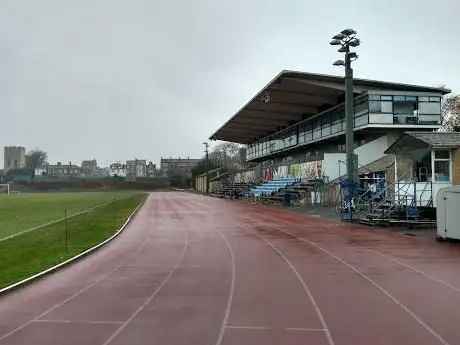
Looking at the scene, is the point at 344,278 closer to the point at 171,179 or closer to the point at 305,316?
the point at 305,316

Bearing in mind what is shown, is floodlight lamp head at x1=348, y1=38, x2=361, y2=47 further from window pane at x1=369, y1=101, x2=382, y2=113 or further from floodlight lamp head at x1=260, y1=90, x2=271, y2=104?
floodlight lamp head at x1=260, y1=90, x2=271, y2=104

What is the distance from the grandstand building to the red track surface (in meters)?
26.7

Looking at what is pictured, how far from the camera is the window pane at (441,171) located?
27.7 meters

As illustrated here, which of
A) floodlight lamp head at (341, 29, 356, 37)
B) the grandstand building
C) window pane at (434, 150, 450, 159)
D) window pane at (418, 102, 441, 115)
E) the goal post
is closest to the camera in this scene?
window pane at (434, 150, 450, 159)

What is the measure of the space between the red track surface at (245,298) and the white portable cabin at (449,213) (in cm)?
133

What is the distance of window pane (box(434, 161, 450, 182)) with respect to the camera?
27.7 meters

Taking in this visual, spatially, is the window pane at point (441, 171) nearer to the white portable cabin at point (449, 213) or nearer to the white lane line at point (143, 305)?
the white portable cabin at point (449, 213)

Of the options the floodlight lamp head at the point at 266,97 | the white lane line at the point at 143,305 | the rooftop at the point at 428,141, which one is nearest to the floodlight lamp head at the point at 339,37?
the rooftop at the point at 428,141

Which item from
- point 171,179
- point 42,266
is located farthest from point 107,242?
point 171,179

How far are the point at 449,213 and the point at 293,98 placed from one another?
3858 cm

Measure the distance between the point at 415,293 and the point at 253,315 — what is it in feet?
11.7

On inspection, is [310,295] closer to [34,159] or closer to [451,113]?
[451,113]

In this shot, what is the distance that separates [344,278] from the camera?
38.2 ft

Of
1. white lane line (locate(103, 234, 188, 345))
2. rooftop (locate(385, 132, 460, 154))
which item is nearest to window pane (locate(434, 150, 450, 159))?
rooftop (locate(385, 132, 460, 154))
